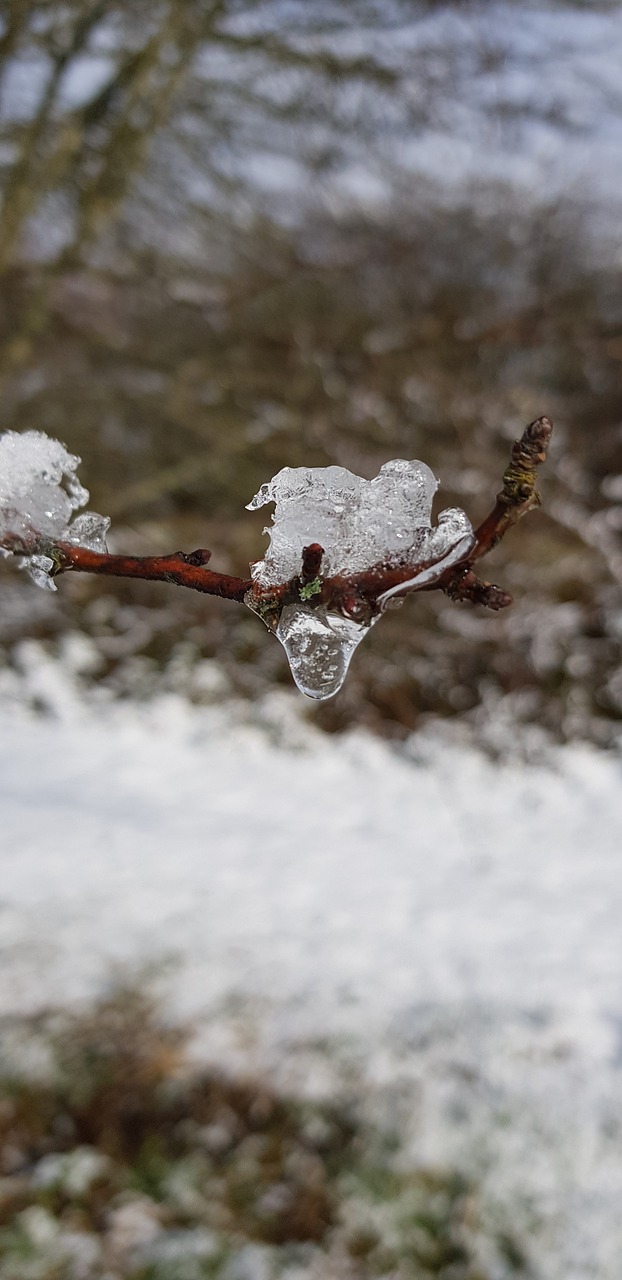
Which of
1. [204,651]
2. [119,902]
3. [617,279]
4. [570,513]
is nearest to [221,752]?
[204,651]

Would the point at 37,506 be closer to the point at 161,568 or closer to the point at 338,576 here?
the point at 161,568

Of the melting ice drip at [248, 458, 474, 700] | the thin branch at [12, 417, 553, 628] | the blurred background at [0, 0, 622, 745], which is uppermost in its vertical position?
the blurred background at [0, 0, 622, 745]

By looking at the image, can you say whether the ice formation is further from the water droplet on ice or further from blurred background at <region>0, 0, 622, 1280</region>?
blurred background at <region>0, 0, 622, 1280</region>

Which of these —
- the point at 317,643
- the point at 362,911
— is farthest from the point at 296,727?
the point at 317,643

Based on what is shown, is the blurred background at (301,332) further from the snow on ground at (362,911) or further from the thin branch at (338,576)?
the thin branch at (338,576)

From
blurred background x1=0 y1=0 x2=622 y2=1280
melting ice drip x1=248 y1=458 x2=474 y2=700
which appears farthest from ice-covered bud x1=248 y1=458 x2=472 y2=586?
blurred background x1=0 y1=0 x2=622 y2=1280

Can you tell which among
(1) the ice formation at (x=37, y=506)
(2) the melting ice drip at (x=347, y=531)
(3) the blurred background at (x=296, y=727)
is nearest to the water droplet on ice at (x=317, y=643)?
(2) the melting ice drip at (x=347, y=531)

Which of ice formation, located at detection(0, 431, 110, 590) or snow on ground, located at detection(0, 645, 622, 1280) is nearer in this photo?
ice formation, located at detection(0, 431, 110, 590)

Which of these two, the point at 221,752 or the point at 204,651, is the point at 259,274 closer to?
the point at 204,651
